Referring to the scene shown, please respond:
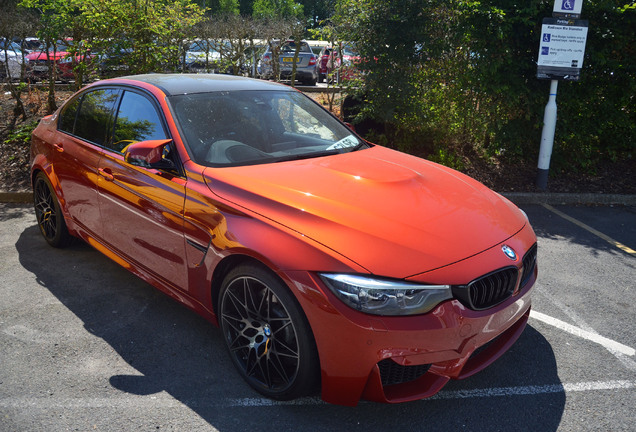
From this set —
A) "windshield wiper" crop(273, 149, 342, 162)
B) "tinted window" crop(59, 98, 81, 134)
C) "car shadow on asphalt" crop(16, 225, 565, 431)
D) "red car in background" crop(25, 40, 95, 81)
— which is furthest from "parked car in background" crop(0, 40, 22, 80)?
"windshield wiper" crop(273, 149, 342, 162)

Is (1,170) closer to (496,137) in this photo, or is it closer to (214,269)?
(214,269)

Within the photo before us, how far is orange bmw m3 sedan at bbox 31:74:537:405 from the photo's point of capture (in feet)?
8.19

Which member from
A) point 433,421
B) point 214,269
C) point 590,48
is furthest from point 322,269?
point 590,48

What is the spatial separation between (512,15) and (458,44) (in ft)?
2.65

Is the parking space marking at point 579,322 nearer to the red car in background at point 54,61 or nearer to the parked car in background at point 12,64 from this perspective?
the red car in background at point 54,61

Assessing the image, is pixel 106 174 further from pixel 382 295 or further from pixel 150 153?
pixel 382 295

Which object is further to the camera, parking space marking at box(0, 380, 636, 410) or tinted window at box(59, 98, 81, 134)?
tinted window at box(59, 98, 81, 134)

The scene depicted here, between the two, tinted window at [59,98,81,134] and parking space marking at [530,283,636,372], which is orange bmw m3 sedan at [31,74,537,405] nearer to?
tinted window at [59,98,81,134]

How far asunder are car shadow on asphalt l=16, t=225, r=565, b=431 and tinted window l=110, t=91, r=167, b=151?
126 centimetres

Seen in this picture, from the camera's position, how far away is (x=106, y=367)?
10.7ft

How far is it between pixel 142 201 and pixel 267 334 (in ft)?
4.43

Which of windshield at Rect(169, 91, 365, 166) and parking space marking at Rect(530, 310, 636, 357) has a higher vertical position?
windshield at Rect(169, 91, 365, 166)

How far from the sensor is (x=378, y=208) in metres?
2.89

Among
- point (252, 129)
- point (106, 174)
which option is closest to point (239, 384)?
point (252, 129)
